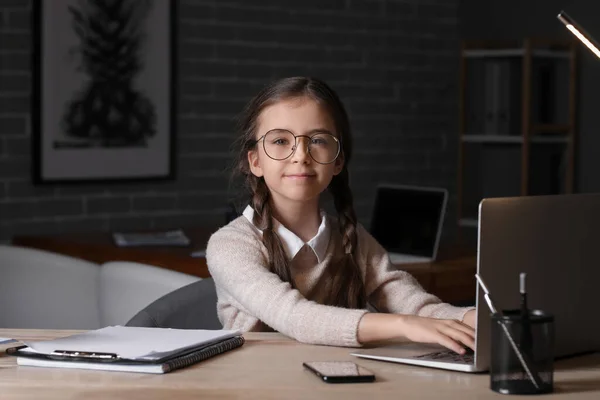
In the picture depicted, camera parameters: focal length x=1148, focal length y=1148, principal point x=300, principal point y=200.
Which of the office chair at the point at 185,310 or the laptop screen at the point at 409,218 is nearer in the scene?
the office chair at the point at 185,310

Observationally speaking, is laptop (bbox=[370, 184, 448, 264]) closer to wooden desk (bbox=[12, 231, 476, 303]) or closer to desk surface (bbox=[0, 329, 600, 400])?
wooden desk (bbox=[12, 231, 476, 303])

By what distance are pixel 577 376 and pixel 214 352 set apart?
1.76ft

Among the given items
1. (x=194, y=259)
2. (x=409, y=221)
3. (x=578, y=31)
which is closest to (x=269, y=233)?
(x=578, y=31)

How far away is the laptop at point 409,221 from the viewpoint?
11.3ft

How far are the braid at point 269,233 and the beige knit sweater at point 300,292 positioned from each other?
0.05 ft

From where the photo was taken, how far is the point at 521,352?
1.50 metres

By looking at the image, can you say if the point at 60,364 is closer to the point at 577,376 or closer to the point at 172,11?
the point at 577,376

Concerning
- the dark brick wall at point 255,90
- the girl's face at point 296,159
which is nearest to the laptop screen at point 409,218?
the dark brick wall at point 255,90

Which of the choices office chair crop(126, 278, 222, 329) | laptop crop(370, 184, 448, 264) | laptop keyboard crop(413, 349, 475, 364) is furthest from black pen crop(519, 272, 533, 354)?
laptop crop(370, 184, 448, 264)

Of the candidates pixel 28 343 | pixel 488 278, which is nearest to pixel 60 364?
pixel 28 343

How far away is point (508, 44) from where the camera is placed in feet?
17.9

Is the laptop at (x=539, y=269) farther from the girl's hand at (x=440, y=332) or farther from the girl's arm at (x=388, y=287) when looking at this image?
the girl's arm at (x=388, y=287)

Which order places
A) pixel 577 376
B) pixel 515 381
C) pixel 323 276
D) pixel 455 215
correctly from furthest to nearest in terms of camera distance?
1. pixel 455 215
2. pixel 323 276
3. pixel 577 376
4. pixel 515 381

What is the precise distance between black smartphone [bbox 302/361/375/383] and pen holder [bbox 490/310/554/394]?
181 mm
